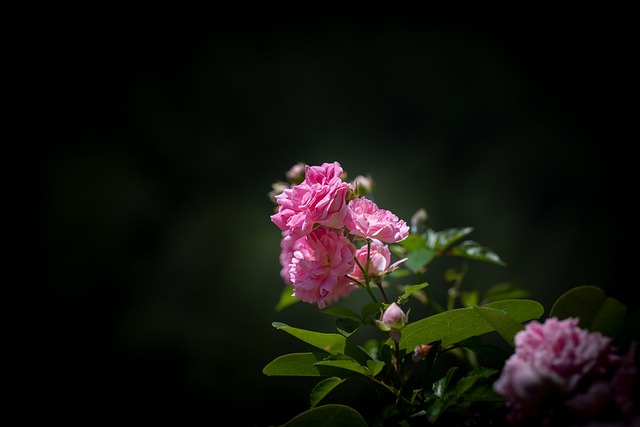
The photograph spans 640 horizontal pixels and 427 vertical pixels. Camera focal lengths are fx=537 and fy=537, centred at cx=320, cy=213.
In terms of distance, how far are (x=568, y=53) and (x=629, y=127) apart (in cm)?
33

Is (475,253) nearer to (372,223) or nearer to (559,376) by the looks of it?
(372,223)

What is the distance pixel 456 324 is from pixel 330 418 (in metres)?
0.15

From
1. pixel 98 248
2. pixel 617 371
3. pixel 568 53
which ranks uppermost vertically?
pixel 568 53

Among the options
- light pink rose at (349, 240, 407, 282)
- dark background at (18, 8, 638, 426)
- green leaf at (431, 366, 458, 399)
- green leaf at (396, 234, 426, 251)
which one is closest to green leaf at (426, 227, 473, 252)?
green leaf at (396, 234, 426, 251)

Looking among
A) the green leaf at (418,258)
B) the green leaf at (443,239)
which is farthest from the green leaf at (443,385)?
the green leaf at (443,239)

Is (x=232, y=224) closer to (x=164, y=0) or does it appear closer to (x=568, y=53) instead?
(x=164, y=0)

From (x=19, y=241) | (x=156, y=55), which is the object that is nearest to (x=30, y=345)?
(x=19, y=241)

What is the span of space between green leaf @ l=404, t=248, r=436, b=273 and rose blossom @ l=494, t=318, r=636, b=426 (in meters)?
0.32

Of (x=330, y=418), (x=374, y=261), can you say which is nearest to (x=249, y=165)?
(x=374, y=261)

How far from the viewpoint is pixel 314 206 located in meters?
0.53

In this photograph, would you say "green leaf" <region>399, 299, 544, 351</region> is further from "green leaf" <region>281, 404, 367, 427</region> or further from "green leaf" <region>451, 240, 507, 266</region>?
"green leaf" <region>451, 240, 507, 266</region>

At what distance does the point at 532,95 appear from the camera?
6.28ft

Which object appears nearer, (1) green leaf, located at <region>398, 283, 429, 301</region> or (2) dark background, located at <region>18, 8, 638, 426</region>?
(1) green leaf, located at <region>398, 283, 429, 301</region>

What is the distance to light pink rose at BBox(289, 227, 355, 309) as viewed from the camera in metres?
0.55
